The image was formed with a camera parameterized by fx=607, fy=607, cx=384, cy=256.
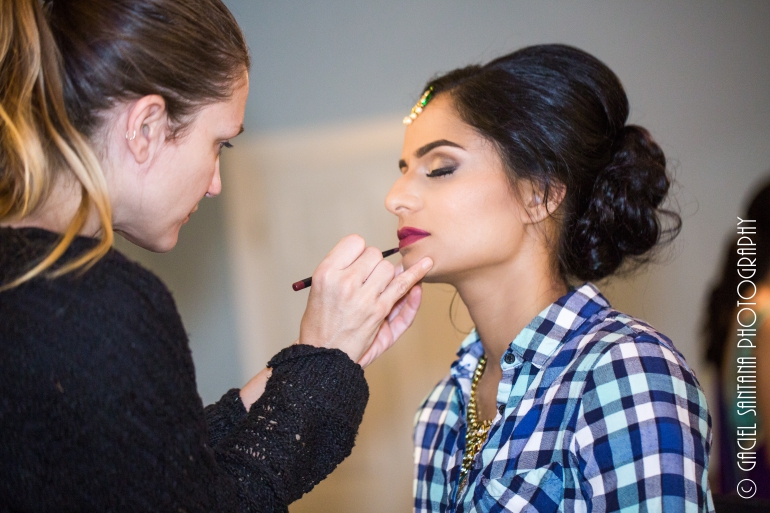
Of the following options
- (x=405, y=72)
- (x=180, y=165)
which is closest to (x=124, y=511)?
(x=180, y=165)

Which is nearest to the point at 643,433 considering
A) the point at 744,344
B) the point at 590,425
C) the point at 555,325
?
the point at 590,425

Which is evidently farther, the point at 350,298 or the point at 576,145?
the point at 576,145

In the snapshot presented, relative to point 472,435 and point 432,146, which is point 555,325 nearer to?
point 472,435

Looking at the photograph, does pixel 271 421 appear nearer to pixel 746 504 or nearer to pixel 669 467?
pixel 669 467

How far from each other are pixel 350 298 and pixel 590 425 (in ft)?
1.27

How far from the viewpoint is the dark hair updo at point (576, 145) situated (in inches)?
44.7

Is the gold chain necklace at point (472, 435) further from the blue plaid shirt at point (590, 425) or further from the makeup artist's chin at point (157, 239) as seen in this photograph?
the makeup artist's chin at point (157, 239)

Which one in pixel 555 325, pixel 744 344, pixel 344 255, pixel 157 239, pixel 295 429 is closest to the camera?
pixel 295 429

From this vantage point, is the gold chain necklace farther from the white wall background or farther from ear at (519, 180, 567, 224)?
the white wall background

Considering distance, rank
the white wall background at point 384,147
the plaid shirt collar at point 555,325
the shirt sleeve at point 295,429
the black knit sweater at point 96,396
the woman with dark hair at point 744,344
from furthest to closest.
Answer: the white wall background at point 384,147 < the woman with dark hair at point 744,344 < the plaid shirt collar at point 555,325 < the shirt sleeve at point 295,429 < the black knit sweater at point 96,396

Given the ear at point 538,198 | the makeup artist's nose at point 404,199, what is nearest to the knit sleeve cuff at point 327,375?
the makeup artist's nose at point 404,199

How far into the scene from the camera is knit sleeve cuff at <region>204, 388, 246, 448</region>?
0.98 meters

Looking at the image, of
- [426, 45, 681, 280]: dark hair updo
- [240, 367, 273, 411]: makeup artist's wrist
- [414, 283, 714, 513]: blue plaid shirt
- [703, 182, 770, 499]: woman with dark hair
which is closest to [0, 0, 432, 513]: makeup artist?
[240, 367, 273, 411]: makeup artist's wrist

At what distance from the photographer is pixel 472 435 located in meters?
1.14
